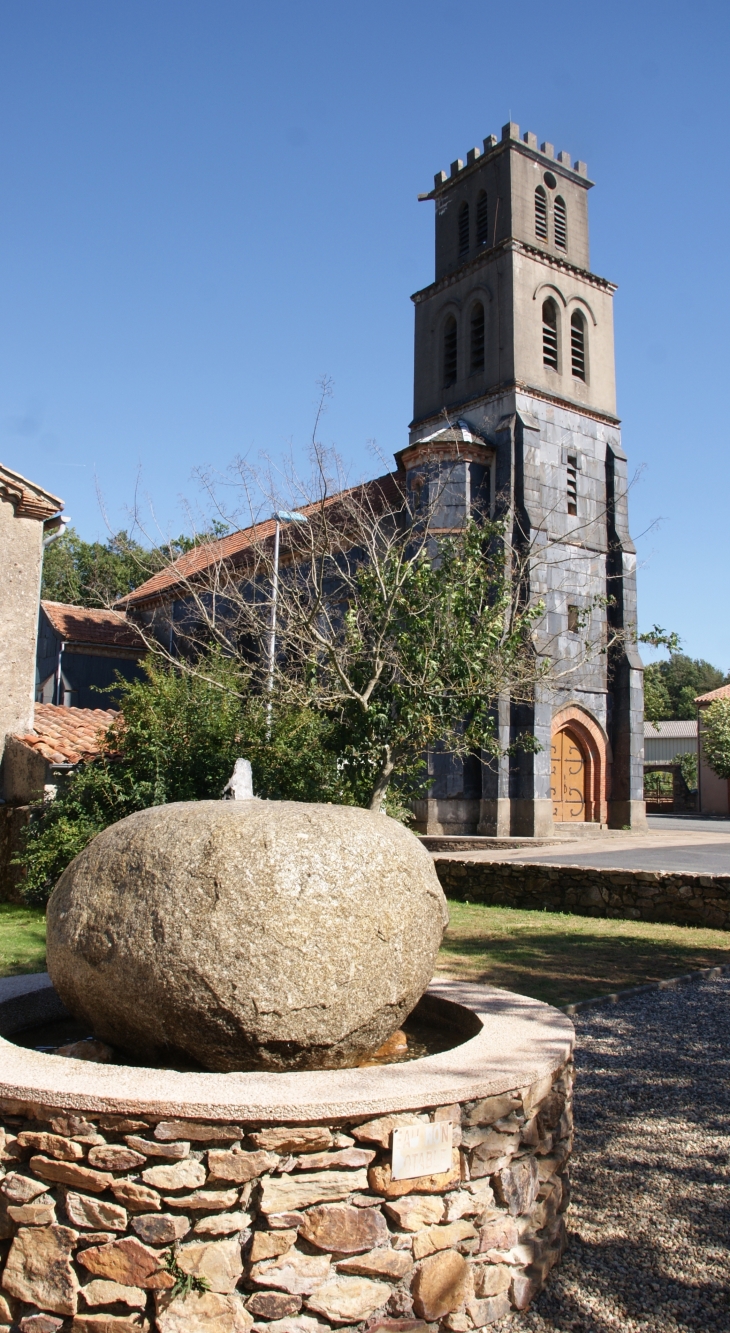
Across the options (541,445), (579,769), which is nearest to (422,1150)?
(579,769)

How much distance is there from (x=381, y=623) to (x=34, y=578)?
6110mm

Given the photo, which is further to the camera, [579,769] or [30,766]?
[579,769]

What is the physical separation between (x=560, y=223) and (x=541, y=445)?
793 cm

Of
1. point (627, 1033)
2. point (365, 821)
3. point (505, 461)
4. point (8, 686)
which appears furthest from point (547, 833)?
Result: point (365, 821)

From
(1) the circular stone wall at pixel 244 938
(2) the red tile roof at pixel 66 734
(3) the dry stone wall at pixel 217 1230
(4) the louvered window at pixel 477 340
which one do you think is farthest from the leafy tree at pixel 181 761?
(4) the louvered window at pixel 477 340

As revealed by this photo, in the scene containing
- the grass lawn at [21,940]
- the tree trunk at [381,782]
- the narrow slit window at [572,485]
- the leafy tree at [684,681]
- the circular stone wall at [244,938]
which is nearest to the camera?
the circular stone wall at [244,938]

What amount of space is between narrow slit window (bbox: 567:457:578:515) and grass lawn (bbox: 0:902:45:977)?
1717cm

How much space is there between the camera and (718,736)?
39000mm

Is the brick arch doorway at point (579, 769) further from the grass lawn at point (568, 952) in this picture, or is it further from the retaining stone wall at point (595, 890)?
the grass lawn at point (568, 952)

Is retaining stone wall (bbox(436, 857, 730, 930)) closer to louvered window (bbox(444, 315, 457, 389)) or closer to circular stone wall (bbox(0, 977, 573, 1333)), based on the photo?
circular stone wall (bbox(0, 977, 573, 1333))

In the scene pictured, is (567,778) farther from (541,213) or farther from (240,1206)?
(240,1206)

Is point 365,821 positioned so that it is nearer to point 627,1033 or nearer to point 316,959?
point 316,959

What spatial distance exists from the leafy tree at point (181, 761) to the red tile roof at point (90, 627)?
14920 mm

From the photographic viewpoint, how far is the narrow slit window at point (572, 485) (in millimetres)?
24297
